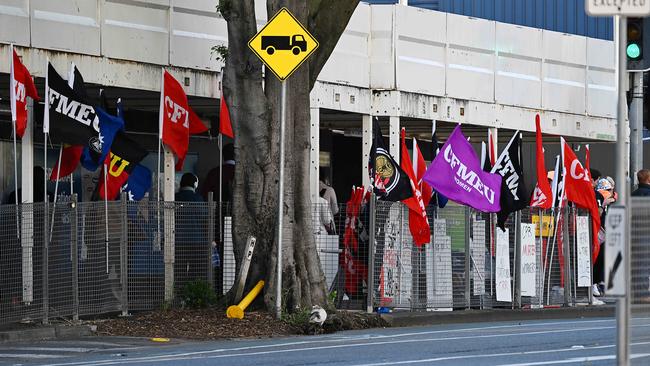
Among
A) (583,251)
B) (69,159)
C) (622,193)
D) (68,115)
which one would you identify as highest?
(68,115)

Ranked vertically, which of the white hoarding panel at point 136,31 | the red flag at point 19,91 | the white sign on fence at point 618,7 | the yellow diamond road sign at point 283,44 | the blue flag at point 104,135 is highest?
the white hoarding panel at point 136,31

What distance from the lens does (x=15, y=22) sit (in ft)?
63.6

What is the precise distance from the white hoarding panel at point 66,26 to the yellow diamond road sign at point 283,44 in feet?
11.3

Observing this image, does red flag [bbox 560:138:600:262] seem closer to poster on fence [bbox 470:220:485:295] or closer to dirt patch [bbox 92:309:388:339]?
poster on fence [bbox 470:220:485:295]

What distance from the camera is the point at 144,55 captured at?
21.4 meters

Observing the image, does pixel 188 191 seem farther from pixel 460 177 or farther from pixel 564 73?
pixel 564 73

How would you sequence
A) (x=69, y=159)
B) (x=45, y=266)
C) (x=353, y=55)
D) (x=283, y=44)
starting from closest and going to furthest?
1. (x=45, y=266)
2. (x=283, y=44)
3. (x=69, y=159)
4. (x=353, y=55)

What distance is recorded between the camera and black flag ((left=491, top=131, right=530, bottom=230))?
2217cm

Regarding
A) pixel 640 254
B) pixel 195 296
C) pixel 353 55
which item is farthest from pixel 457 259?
pixel 640 254

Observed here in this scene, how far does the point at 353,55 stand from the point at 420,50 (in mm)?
1686

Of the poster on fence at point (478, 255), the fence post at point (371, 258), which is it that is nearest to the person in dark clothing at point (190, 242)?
the fence post at point (371, 258)

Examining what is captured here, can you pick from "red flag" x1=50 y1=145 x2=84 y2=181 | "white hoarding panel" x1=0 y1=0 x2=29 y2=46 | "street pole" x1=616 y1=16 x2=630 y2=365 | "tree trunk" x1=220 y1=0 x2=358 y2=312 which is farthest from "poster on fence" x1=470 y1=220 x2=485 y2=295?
"street pole" x1=616 y1=16 x2=630 y2=365

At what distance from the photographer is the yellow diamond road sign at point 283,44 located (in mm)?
17672

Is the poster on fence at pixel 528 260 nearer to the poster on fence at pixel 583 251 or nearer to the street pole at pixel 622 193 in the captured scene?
the poster on fence at pixel 583 251
